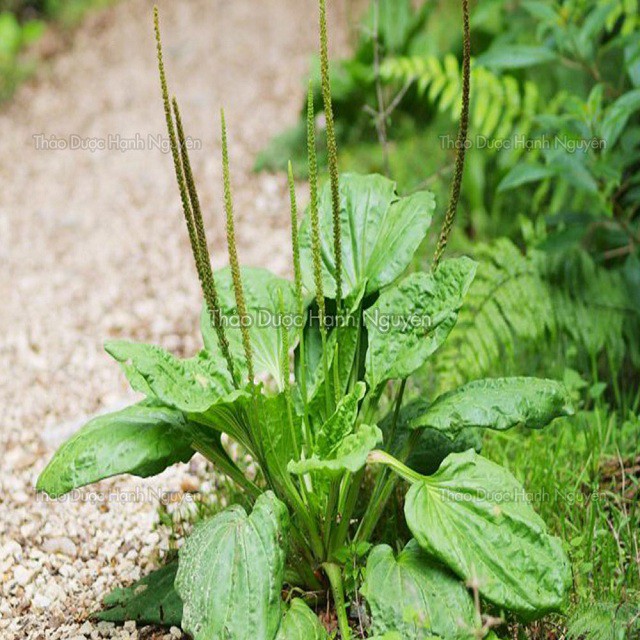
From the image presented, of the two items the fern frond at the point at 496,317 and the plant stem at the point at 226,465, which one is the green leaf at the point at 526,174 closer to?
the fern frond at the point at 496,317

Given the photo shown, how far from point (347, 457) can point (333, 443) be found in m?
0.20

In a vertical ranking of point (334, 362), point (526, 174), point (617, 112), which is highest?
point (617, 112)

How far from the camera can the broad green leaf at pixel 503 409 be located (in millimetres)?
2178

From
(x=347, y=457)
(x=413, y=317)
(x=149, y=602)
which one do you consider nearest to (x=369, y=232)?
(x=413, y=317)

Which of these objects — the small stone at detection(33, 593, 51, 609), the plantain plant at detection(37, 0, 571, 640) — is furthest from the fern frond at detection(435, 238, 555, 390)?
the small stone at detection(33, 593, 51, 609)

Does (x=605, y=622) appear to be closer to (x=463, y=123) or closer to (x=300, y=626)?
(x=300, y=626)

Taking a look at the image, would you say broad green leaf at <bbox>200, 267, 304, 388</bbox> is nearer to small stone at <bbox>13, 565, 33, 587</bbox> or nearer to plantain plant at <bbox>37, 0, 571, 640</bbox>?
plantain plant at <bbox>37, 0, 571, 640</bbox>

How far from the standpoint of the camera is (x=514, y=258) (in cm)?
350

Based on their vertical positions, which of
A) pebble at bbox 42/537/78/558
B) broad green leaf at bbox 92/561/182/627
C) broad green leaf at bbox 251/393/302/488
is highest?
broad green leaf at bbox 251/393/302/488

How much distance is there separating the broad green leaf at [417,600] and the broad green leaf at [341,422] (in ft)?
1.00

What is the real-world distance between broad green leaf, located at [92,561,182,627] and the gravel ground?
4 cm

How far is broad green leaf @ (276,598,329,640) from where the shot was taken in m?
2.03

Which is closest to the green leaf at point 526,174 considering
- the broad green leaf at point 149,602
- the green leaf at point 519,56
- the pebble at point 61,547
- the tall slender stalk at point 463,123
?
the green leaf at point 519,56

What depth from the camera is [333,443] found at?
218 centimetres
